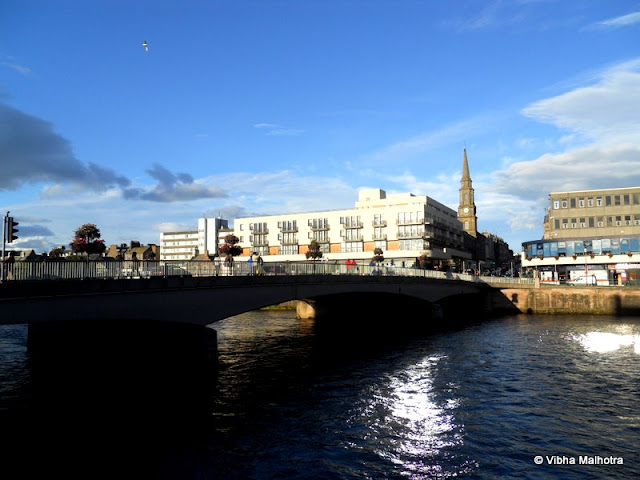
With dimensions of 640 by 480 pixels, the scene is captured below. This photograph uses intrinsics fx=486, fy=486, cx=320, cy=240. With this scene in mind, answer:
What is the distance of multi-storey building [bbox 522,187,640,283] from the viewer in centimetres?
8976

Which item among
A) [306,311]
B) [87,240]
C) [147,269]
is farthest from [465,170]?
[147,269]

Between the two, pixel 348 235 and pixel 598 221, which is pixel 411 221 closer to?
pixel 348 235

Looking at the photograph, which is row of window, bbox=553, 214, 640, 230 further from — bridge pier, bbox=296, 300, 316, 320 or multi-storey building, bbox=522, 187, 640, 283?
bridge pier, bbox=296, 300, 316, 320

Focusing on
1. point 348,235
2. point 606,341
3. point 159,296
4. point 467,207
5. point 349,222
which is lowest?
point 606,341

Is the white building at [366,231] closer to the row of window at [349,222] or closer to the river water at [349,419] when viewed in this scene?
the row of window at [349,222]

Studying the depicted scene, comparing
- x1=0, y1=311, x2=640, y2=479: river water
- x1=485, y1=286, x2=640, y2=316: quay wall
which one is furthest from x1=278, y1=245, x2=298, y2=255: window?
x1=0, y1=311, x2=640, y2=479: river water

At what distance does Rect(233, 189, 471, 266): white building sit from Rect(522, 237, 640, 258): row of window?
75.8 feet

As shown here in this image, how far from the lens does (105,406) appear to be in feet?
77.2

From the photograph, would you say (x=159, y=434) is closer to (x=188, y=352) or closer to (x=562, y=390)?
(x=188, y=352)

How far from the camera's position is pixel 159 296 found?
26.5m

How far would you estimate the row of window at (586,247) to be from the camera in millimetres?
89875

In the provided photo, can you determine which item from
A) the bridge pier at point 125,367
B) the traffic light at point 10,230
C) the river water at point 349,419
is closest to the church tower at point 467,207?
the river water at point 349,419

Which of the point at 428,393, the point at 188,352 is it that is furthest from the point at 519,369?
the point at 188,352

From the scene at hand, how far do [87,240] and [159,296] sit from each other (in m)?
14.5
